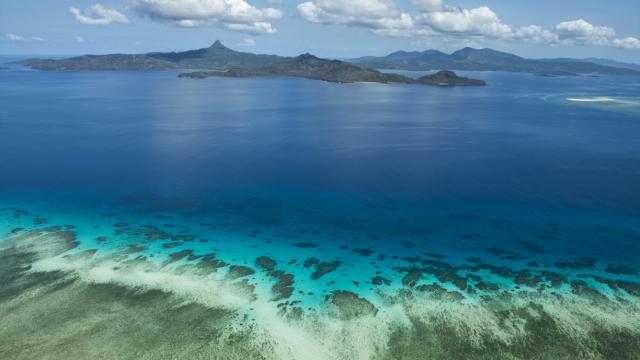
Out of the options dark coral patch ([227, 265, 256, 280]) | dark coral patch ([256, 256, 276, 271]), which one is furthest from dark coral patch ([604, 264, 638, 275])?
dark coral patch ([227, 265, 256, 280])

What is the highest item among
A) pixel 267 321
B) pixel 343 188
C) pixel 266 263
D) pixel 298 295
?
pixel 343 188

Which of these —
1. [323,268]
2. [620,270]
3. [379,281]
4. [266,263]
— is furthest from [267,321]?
[620,270]

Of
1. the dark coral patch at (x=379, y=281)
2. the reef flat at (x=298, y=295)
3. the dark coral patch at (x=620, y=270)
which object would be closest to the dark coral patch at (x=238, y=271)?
the reef flat at (x=298, y=295)

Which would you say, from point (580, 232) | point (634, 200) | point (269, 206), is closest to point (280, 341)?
point (269, 206)

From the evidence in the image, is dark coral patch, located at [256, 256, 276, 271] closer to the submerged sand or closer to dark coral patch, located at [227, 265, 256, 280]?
dark coral patch, located at [227, 265, 256, 280]

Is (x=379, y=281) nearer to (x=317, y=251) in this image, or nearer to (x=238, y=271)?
(x=317, y=251)
